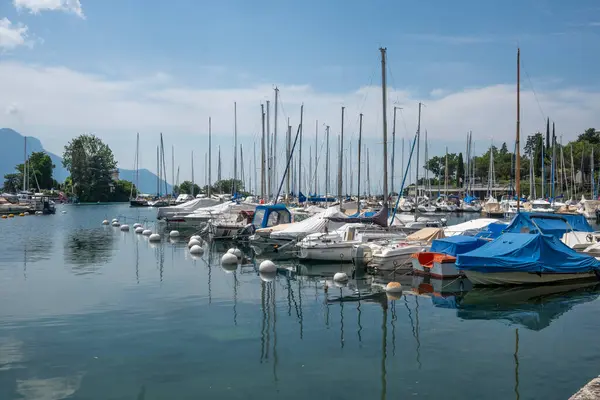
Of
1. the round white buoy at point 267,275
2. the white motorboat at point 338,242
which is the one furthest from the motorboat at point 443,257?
the round white buoy at point 267,275

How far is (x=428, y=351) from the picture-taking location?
15.7 meters

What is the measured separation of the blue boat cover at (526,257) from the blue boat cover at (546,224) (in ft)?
6.90

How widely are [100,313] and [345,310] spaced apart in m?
8.93

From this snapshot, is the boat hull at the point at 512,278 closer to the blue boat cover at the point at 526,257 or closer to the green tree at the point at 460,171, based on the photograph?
the blue boat cover at the point at 526,257

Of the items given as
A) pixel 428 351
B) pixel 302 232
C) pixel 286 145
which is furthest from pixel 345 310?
Result: pixel 286 145

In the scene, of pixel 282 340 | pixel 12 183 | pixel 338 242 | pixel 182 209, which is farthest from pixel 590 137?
pixel 12 183

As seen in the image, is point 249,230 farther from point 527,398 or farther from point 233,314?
point 527,398

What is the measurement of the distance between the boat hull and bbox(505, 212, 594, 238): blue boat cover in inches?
115

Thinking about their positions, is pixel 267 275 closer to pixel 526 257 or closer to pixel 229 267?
pixel 229 267

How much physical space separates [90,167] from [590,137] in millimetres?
134091

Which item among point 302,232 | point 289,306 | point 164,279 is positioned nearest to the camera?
point 289,306

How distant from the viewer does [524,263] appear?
944 inches

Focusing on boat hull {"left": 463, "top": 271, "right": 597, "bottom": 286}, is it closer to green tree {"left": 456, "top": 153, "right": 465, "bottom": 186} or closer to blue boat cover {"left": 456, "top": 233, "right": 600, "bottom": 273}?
blue boat cover {"left": 456, "top": 233, "right": 600, "bottom": 273}

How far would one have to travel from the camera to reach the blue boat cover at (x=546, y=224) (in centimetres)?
2988
